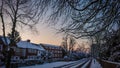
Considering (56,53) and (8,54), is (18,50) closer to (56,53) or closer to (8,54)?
(8,54)

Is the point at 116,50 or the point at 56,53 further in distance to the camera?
the point at 56,53

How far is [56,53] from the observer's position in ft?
438

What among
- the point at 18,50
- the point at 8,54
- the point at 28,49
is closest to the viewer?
the point at 8,54

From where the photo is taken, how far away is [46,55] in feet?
304

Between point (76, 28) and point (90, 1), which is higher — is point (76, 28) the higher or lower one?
the lower one

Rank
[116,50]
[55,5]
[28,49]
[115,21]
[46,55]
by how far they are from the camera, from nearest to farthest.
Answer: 1. [55,5]
2. [115,21]
3. [116,50]
4. [28,49]
5. [46,55]

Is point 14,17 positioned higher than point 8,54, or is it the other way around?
point 14,17

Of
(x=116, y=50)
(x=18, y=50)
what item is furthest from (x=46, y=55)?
(x=116, y=50)

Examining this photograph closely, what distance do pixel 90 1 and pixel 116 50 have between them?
11.2 metres

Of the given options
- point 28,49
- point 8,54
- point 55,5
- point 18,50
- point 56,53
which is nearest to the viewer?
point 55,5

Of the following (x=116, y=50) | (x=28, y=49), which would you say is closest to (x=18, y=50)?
(x=28, y=49)

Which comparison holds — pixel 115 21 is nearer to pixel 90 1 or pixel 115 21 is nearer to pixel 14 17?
pixel 90 1

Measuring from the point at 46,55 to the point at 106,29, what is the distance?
8505cm

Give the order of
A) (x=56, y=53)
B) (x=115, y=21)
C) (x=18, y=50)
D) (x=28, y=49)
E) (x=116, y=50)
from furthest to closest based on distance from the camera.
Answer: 1. (x=56, y=53)
2. (x=28, y=49)
3. (x=18, y=50)
4. (x=116, y=50)
5. (x=115, y=21)
